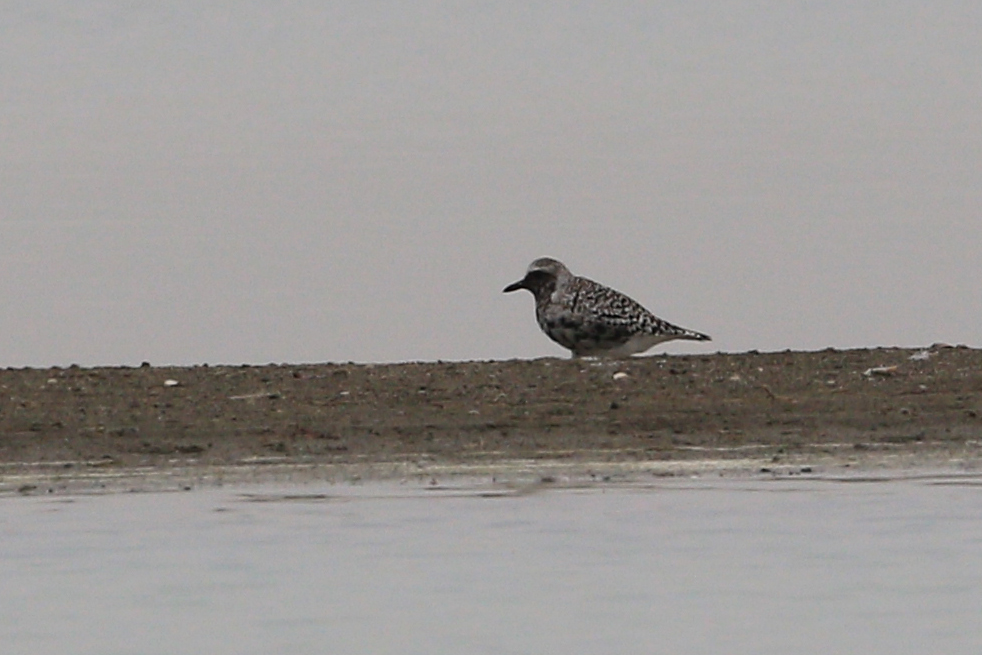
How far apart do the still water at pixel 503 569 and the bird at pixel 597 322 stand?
5329 mm

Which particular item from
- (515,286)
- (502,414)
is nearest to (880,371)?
(502,414)

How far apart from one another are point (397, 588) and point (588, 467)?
394cm

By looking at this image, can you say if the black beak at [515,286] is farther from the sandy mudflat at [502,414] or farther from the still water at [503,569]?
the still water at [503,569]

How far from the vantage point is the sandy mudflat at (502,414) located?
493 inches

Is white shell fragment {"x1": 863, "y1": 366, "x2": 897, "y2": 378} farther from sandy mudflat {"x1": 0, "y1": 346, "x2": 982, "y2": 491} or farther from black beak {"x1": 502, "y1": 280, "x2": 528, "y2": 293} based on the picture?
black beak {"x1": 502, "y1": 280, "x2": 528, "y2": 293}

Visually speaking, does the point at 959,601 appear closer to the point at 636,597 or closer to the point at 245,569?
the point at 636,597

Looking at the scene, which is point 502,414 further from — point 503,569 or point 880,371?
point 503,569

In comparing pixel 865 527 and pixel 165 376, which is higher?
pixel 165 376

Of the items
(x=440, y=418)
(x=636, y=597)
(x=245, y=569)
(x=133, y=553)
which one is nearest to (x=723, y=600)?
(x=636, y=597)

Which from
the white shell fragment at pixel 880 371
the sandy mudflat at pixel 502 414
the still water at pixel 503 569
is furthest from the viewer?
the white shell fragment at pixel 880 371

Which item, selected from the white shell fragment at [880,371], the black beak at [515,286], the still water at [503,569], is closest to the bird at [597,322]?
the black beak at [515,286]

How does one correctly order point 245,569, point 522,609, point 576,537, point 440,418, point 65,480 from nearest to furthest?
point 522,609 < point 245,569 < point 576,537 < point 65,480 < point 440,418

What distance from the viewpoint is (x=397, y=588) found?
824 cm

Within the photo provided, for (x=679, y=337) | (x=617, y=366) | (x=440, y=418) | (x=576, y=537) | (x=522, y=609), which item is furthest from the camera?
(x=679, y=337)
